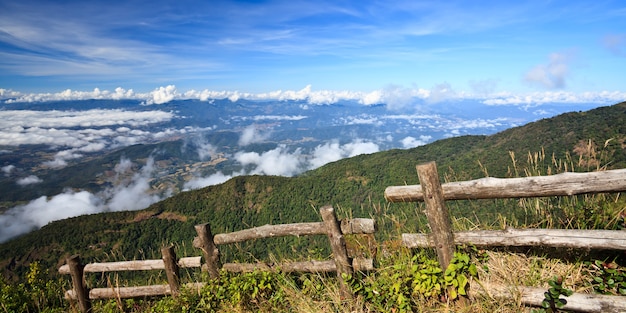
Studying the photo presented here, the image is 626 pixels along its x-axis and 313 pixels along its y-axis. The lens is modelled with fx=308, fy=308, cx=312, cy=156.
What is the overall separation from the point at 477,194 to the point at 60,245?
357 ft

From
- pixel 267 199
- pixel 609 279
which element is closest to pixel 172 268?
pixel 609 279

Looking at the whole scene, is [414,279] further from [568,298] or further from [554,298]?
[568,298]

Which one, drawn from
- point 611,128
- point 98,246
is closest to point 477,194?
point 611,128

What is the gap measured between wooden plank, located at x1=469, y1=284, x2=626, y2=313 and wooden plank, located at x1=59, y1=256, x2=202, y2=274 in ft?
16.5

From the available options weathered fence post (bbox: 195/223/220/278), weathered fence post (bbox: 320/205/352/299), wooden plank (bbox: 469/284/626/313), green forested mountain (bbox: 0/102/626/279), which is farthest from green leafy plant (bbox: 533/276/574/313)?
green forested mountain (bbox: 0/102/626/279)

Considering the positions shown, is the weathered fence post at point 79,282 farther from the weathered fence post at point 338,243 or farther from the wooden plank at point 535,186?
the wooden plank at point 535,186

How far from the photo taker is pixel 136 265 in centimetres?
659

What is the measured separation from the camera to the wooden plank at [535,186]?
307 cm

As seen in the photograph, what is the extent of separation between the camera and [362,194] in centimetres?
8538

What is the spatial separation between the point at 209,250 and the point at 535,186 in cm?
532

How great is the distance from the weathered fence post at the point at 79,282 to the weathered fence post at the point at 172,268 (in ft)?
7.76

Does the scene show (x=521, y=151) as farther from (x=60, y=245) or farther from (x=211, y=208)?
(x=60, y=245)

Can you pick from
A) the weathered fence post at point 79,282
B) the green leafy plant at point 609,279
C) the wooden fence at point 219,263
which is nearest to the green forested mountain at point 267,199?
the weathered fence post at point 79,282

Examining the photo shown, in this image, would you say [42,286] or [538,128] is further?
[538,128]
